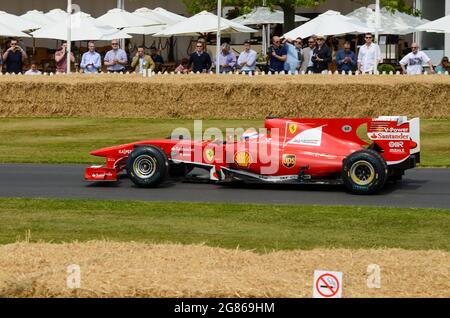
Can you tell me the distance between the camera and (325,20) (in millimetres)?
31938

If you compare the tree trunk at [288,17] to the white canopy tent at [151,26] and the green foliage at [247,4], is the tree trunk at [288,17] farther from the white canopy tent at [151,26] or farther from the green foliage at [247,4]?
the white canopy tent at [151,26]

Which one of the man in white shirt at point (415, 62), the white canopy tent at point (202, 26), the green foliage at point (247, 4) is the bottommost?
the man in white shirt at point (415, 62)

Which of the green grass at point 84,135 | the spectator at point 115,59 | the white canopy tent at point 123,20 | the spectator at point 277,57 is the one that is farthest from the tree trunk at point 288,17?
the green grass at point 84,135

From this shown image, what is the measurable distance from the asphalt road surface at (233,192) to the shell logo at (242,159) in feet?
1.20

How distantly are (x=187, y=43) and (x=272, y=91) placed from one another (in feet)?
69.9

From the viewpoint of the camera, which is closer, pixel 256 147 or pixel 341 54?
pixel 256 147

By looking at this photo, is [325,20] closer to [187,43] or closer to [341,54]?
[341,54]

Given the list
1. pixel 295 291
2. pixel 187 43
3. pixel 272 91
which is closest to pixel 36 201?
pixel 295 291

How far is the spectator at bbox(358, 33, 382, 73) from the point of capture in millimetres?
25312

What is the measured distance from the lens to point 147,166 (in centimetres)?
1505

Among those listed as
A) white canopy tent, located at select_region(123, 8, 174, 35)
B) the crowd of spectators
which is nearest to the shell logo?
the crowd of spectators

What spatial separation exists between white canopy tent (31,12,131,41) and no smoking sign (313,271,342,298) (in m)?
28.5

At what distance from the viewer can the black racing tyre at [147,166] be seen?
49.0ft

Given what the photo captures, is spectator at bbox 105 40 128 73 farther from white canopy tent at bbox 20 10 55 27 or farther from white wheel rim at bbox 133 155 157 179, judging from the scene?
white wheel rim at bbox 133 155 157 179
